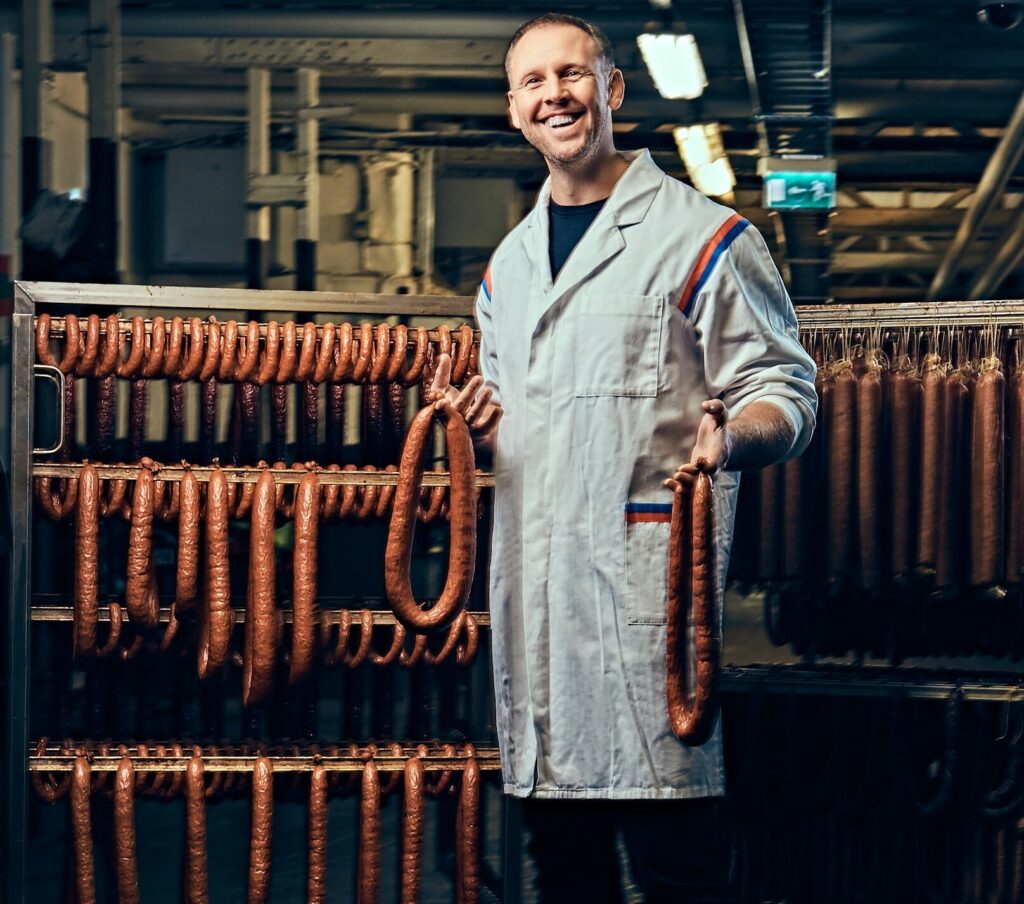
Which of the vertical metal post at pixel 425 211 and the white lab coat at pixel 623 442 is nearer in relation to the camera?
the white lab coat at pixel 623 442

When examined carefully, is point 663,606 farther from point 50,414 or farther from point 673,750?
point 50,414

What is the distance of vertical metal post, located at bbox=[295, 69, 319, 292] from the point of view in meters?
6.02

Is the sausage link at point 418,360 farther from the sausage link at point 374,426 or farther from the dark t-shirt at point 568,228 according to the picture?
the dark t-shirt at point 568,228

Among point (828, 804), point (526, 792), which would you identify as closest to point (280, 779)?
point (526, 792)

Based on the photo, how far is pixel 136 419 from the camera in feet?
15.6

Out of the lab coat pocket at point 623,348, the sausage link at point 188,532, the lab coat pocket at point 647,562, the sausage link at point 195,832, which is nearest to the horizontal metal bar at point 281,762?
the sausage link at point 195,832

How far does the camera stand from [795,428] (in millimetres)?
3637

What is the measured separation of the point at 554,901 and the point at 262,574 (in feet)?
4.46

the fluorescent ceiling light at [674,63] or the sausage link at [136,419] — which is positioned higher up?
the fluorescent ceiling light at [674,63]

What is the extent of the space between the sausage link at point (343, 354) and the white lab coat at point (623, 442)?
86cm

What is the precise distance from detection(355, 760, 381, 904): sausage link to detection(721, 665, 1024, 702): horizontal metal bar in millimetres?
1168

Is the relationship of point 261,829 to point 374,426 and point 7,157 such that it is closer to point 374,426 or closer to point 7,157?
point 374,426

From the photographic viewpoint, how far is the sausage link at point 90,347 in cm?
452

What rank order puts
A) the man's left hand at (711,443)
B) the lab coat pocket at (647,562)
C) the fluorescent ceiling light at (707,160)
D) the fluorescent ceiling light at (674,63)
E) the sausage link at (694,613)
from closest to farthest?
the man's left hand at (711,443) < the sausage link at (694,613) < the lab coat pocket at (647,562) < the fluorescent ceiling light at (674,63) < the fluorescent ceiling light at (707,160)
